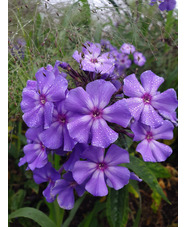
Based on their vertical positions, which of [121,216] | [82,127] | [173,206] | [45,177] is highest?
[82,127]

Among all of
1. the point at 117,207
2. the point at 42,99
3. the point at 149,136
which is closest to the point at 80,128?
the point at 42,99

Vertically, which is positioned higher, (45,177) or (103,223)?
(45,177)

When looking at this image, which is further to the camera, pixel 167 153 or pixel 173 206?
pixel 173 206

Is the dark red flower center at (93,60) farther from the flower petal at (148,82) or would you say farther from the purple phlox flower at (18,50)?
the purple phlox flower at (18,50)

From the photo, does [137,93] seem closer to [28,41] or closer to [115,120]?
[115,120]

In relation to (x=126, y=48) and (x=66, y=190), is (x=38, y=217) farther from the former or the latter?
(x=126, y=48)

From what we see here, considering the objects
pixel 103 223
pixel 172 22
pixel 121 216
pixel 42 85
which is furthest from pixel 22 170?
pixel 172 22

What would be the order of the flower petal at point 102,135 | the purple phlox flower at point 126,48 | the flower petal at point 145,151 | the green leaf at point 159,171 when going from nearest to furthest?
the flower petal at point 102,135 < the flower petal at point 145,151 < the purple phlox flower at point 126,48 < the green leaf at point 159,171

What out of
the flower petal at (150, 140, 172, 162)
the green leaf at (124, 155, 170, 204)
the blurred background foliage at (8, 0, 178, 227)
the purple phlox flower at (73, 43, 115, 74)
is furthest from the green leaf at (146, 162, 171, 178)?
the purple phlox flower at (73, 43, 115, 74)

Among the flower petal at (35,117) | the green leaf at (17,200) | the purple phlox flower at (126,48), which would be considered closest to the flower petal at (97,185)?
the flower petal at (35,117)
